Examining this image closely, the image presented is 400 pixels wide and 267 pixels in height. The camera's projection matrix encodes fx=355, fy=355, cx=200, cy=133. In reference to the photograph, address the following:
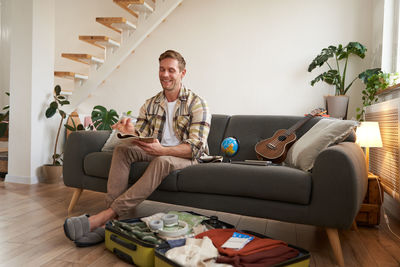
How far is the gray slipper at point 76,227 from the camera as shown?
184cm

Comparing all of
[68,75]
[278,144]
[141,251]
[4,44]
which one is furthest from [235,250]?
[4,44]

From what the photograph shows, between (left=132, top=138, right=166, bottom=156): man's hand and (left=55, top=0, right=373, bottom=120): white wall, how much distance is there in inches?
101

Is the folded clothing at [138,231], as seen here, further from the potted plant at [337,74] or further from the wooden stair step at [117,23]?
the wooden stair step at [117,23]

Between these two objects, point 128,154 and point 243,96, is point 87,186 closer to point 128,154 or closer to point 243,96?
point 128,154

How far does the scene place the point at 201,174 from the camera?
210cm

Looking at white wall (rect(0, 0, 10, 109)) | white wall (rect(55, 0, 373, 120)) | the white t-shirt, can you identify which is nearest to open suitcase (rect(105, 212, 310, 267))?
the white t-shirt

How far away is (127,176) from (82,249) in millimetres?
527

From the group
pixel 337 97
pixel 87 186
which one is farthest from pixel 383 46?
pixel 87 186

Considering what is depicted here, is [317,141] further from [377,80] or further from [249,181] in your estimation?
[377,80]

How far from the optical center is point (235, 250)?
1528mm

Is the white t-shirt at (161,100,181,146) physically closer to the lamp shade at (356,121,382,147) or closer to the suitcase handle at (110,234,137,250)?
the suitcase handle at (110,234,137,250)

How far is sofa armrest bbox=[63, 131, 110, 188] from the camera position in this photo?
2623 millimetres

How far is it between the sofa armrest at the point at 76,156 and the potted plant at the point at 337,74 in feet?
8.59

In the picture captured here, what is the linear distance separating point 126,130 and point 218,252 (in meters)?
1.08
